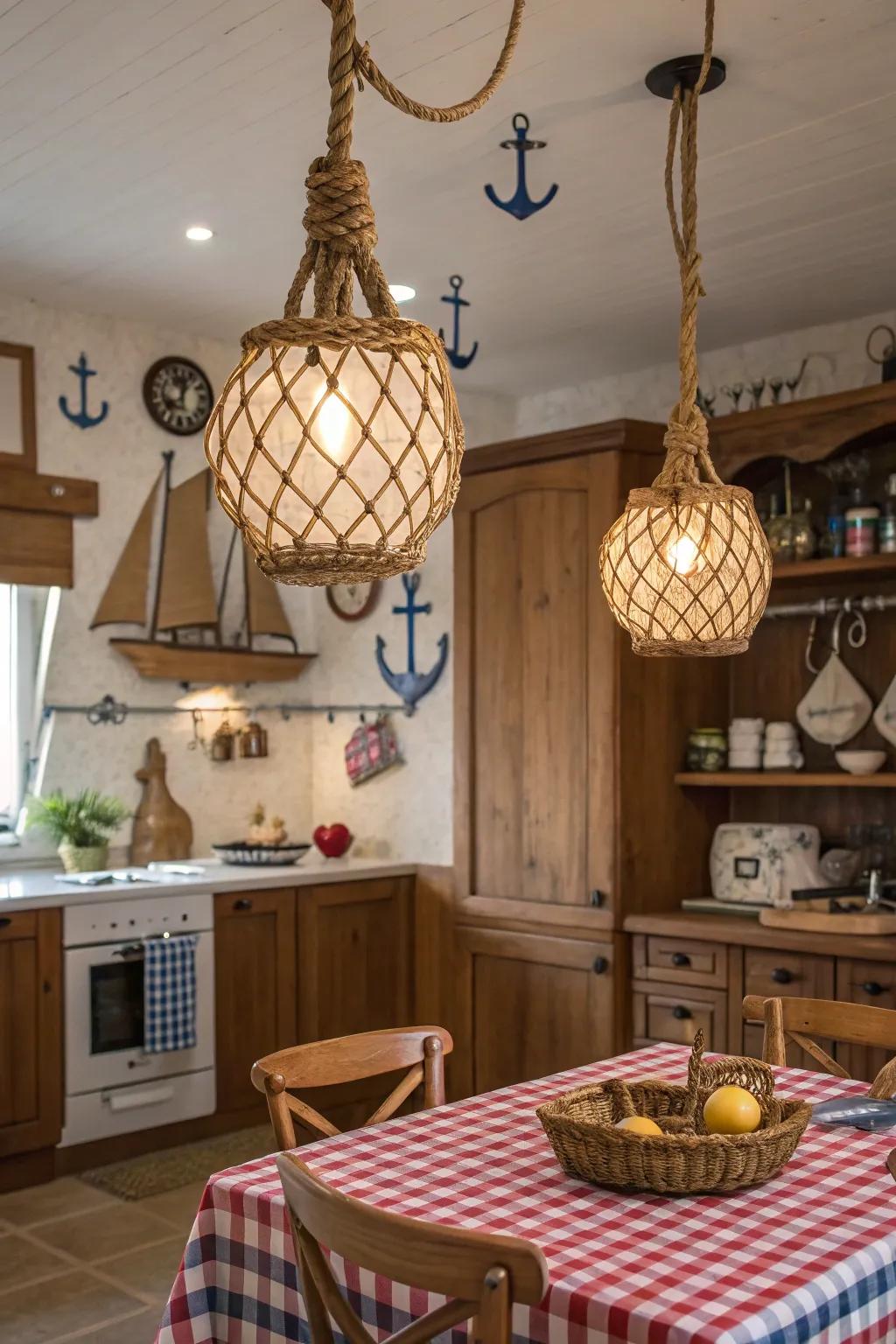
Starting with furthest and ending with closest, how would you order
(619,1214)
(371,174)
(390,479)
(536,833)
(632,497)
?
1. (536,833)
2. (371,174)
3. (632,497)
4. (619,1214)
5. (390,479)

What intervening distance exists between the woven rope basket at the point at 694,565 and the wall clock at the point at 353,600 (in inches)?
132

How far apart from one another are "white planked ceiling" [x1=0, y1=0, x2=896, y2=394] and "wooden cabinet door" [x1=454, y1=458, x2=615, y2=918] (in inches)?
27.2

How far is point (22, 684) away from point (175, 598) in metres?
0.61

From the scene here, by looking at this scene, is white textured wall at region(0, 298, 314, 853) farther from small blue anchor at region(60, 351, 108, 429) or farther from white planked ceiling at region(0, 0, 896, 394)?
white planked ceiling at region(0, 0, 896, 394)

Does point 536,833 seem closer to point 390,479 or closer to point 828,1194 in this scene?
point 828,1194

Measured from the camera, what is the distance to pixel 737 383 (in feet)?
16.1

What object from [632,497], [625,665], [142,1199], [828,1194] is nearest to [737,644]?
[632,497]

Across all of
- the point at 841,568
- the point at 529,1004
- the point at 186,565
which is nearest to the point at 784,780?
the point at 841,568

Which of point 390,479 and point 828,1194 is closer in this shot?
point 390,479

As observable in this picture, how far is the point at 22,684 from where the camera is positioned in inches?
193

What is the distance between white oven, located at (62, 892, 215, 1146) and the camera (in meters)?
4.23

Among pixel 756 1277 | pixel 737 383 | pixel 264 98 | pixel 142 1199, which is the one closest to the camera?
pixel 756 1277

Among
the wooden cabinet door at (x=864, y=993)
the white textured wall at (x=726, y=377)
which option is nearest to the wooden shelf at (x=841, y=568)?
the white textured wall at (x=726, y=377)

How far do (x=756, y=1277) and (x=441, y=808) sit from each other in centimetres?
372
